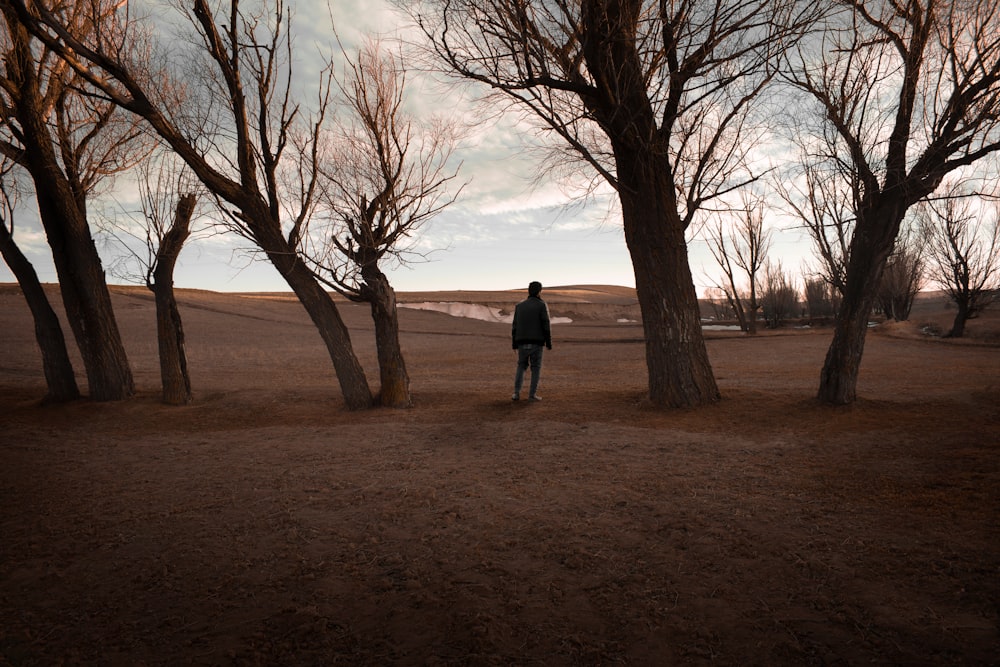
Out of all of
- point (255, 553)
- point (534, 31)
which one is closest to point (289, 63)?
point (534, 31)

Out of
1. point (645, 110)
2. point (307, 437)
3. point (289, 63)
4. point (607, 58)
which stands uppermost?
point (289, 63)

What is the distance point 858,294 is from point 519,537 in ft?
20.0

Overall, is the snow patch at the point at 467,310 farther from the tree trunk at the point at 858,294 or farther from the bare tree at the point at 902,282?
the tree trunk at the point at 858,294

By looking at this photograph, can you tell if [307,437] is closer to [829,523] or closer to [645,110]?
[829,523]

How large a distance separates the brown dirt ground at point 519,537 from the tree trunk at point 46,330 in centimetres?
145

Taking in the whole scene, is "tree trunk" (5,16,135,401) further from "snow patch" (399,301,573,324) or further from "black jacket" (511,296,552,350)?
"snow patch" (399,301,573,324)

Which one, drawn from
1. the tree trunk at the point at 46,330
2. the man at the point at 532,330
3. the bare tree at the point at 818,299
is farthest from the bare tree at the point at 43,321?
the bare tree at the point at 818,299

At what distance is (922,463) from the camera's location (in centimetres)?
433

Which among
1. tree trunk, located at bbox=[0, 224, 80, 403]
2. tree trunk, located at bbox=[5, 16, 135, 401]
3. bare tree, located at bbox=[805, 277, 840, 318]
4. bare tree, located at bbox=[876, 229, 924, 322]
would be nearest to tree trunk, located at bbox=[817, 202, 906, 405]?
tree trunk, located at bbox=[5, 16, 135, 401]

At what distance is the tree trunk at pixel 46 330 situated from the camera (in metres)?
8.88

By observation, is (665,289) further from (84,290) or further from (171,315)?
(84,290)

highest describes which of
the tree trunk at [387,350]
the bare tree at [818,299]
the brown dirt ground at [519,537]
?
the bare tree at [818,299]

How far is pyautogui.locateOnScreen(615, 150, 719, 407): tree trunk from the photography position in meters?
7.20

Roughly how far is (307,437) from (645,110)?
6.20 meters
